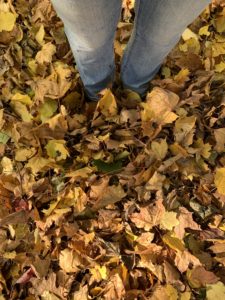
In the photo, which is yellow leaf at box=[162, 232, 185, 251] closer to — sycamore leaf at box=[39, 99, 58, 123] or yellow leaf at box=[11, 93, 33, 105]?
sycamore leaf at box=[39, 99, 58, 123]

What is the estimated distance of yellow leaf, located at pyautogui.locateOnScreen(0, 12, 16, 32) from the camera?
4.99 ft

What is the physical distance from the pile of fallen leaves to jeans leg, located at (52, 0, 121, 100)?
89 mm

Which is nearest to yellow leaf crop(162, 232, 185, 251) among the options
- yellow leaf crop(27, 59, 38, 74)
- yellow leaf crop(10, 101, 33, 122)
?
yellow leaf crop(10, 101, 33, 122)

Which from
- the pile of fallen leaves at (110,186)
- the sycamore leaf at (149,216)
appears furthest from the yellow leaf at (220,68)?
the sycamore leaf at (149,216)

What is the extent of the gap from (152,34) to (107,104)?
35 centimetres

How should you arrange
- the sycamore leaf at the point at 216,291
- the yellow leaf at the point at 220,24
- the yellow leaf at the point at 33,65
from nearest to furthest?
the sycamore leaf at the point at 216,291, the yellow leaf at the point at 33,65, the yellow leaf at the point at 220,24

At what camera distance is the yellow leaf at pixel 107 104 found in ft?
4.34

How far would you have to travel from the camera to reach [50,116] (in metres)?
1.39

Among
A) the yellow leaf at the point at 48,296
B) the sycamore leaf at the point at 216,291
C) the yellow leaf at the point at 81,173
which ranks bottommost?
the yellow leaf at the point at 48,296

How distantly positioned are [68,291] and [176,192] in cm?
52

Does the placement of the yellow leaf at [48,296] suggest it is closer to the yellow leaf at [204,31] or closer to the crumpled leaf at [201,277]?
the crumpled leaf at [201,277]

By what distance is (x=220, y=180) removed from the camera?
1.35 meters

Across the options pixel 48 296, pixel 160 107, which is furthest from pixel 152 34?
pixel 48 296

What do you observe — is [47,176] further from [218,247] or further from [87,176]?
[218,247]
